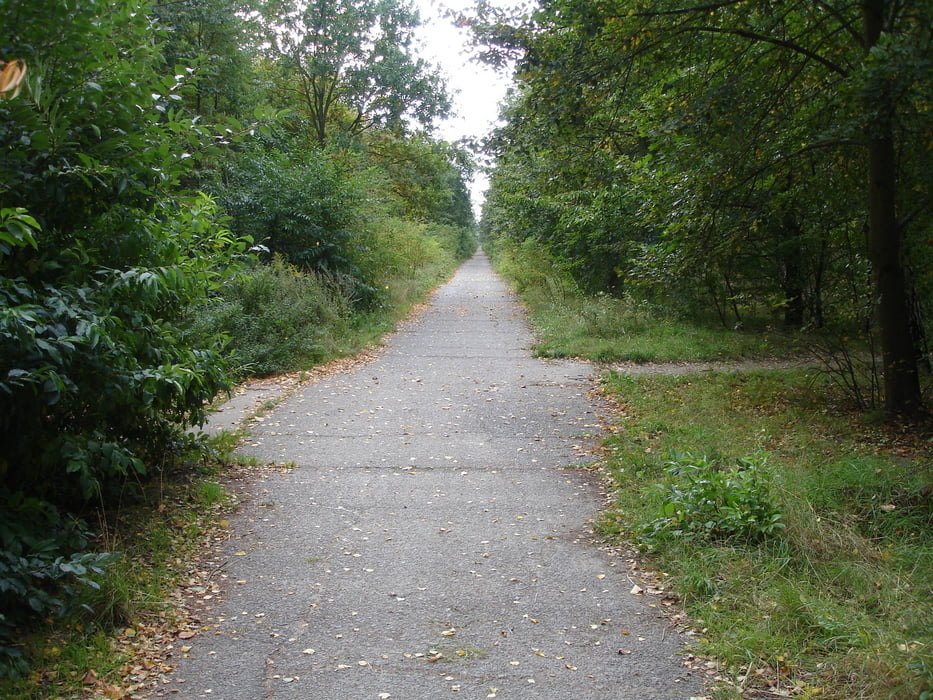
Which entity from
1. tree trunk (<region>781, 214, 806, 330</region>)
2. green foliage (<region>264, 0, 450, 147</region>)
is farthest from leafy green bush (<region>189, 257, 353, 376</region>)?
green foliage (<region>264, 0, 450, 147</region>)

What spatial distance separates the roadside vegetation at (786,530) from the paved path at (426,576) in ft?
1.12

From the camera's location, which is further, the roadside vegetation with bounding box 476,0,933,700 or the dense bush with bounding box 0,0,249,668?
the roadside vegetation with bounding box 476,0,933,700

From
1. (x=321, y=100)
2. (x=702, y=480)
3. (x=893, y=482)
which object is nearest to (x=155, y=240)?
(x=702, y=480)

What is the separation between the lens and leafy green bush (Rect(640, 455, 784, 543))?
16.9 feet

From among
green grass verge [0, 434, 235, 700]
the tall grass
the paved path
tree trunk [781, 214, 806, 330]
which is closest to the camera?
green grass verge [0, 434, 235, 700]

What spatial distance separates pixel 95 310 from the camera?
14.5 feet

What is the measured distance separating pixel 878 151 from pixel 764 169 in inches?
45.5

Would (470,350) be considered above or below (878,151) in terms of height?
below

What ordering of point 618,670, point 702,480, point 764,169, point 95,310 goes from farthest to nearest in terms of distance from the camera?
point 764,169
point 702,480
point 95,310
point 618,670

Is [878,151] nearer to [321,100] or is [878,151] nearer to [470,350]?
[470,350]

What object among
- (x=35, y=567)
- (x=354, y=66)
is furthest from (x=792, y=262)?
(x=354, y=66)

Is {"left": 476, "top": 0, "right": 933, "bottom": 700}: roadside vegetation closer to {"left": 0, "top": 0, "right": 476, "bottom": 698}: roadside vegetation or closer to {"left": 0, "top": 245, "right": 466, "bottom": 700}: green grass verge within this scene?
{"left": 0, "top": 245, "right": 466, "bottom": 700}: green grass verge

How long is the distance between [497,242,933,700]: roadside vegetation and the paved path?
34 centimetres

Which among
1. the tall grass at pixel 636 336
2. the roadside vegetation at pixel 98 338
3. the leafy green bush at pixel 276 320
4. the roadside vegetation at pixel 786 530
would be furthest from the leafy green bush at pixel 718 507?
the tall grass at pixel 636 336
